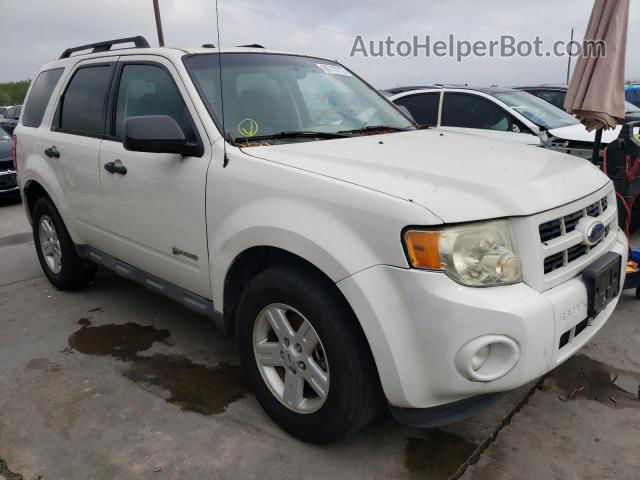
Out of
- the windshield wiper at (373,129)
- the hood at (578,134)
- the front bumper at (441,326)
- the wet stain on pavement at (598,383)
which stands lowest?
the wet stain on pavement at (598,383)

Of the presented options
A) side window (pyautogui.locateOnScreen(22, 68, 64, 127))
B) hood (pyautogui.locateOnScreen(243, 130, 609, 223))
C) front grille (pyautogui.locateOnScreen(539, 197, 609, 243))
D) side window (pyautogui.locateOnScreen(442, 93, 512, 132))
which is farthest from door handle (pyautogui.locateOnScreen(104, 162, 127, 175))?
side window (pyautogui.locateOnScreen(442, 93, 512, 132))

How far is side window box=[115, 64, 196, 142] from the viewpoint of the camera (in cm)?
296

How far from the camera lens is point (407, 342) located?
1966mm

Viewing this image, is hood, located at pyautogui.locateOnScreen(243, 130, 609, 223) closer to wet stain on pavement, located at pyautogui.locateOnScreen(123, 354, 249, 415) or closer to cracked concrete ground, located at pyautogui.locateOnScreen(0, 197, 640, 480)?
cracked concrete ground, located at pyautogui.locateOnScreen(0, 197, 640, 480)

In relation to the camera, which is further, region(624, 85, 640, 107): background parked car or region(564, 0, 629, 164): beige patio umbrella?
region(624, 85, 640, 107): background parked car

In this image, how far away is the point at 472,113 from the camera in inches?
258

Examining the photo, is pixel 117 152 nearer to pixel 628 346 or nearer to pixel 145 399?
pixel 145 399

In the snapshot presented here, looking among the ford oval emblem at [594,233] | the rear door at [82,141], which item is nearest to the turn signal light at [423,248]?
the ford oval emblem at [594,233]

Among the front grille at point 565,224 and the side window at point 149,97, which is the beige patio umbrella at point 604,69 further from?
the side window at point 149,97

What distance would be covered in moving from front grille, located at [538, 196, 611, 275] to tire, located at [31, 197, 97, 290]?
3517 millimetres

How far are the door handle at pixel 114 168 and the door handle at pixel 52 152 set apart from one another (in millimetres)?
847

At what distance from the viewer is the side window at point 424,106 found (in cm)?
684

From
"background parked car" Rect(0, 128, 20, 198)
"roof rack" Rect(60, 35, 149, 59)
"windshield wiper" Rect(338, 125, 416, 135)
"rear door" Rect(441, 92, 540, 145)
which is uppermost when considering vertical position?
"roof rack" Rect(60, 35, 149, 59)

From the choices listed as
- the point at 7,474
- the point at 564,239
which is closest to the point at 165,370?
the point at 7,474
